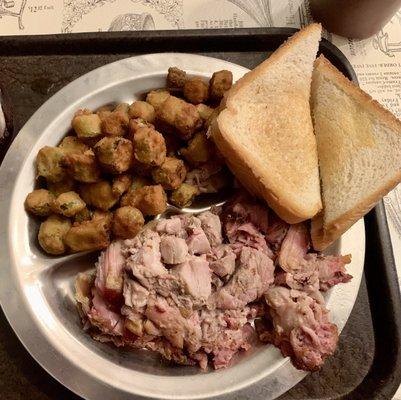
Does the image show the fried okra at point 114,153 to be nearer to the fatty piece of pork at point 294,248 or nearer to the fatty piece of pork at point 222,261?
the fatty piece of pork at point 222,261

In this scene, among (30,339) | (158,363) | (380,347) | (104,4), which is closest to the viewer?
(30,339)

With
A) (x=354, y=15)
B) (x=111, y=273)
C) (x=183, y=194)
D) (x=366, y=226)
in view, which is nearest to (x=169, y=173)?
(x=183, y=194)

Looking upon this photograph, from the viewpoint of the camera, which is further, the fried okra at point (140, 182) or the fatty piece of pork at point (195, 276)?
the fried okra at point (140, 182)

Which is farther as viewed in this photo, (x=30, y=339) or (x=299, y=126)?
(x=299, y=126)

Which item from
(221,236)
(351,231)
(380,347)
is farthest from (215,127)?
(380,347)

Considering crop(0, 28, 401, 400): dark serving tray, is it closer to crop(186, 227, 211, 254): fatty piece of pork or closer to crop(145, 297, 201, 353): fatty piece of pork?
crop(145, 297, 201, 353): fatty piece of pork

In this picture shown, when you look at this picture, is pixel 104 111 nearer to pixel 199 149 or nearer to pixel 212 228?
pixel 199 149

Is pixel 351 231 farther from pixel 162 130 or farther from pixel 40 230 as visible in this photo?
pixel 40 230

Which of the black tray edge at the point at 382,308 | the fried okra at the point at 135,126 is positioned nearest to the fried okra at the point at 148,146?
the fried okra at the point at 135,126
